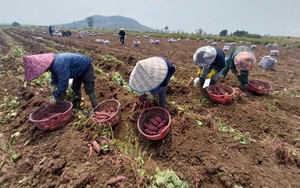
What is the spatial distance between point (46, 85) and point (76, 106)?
2.02 meters

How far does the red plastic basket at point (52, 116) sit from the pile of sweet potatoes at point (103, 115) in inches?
19.6

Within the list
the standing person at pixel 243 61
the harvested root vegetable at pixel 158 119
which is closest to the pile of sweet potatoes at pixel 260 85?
the standing person at pixel 243 61

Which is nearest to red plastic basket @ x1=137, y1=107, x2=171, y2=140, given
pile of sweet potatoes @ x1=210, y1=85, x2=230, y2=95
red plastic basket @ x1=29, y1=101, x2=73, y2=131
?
red plastic basket @ x1=29, y1=101, x2=73, y2=131

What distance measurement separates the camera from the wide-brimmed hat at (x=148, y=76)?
343 centimetres

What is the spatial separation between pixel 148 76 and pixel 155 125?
0.93 meters

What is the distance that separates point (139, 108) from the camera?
4.26m

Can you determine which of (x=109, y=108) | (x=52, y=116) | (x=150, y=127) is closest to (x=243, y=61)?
(x=150, y=127)

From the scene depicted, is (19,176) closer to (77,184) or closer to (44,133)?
(44,133)

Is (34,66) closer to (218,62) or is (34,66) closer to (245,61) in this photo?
(218,62)

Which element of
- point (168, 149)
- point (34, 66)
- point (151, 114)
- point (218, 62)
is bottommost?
point (168, 149)

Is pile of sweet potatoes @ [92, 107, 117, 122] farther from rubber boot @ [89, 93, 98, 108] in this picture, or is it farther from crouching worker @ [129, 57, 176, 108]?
crouching worker @ [129, 57, 176, 108]

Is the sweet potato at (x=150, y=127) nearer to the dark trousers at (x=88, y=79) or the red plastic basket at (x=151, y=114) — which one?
the red plastic basket at (x=151, y=114)

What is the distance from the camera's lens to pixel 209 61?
189 inches

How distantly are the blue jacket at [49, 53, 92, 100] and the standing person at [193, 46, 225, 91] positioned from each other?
2591 mm
